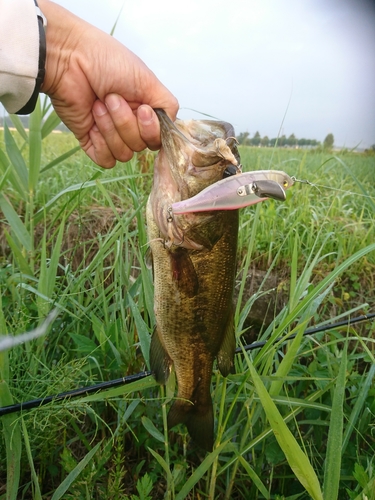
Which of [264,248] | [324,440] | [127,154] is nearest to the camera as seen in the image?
[127,154]

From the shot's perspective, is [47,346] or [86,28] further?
[47,346]

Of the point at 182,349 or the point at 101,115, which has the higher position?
the point at 101,115

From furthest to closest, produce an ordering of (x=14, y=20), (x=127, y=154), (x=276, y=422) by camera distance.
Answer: (x=127, y=154)
(x=14, y=20)
(x=276, y=422)

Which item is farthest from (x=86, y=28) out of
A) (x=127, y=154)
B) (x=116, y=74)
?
(x=127, y=154)

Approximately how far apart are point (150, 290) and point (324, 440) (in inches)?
35.1

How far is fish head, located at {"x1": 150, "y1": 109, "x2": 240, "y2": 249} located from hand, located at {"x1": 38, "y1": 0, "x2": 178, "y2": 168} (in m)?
Answer: 0.14

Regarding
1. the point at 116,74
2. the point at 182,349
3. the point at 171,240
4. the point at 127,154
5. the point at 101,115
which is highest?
the point at 116,74

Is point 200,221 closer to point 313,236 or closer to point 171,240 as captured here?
point 171,240

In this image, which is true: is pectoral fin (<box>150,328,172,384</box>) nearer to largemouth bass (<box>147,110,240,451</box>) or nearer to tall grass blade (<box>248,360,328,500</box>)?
largemouth bass (<box>147,110,240,451</box>)

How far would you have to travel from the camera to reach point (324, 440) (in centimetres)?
163

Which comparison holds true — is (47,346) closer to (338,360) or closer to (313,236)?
(338,360)

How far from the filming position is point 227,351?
1.32 m

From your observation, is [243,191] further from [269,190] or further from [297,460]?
[297,460]

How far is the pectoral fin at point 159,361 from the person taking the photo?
51.7 inches
